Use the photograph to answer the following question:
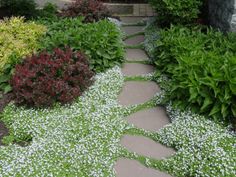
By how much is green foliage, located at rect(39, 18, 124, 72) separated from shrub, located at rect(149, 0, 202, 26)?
1.12 m

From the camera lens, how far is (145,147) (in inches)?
168

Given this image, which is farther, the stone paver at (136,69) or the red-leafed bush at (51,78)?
the stone paver at (136,69)

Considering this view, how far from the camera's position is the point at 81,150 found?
159 inches

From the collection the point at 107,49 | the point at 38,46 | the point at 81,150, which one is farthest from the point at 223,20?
the point at 81,150

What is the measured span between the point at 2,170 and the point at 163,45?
3.32 m

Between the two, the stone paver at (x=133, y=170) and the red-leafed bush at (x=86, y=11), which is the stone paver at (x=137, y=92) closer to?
the stone paver at (x=133, y=170)

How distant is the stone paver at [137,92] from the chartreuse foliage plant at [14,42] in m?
1.68

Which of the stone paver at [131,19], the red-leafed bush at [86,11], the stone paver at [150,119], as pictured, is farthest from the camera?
the stone paver at [131,19]

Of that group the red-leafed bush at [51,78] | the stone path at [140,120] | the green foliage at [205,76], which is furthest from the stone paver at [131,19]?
the red-leafed bush at [51,78]

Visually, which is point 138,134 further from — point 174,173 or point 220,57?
point 220,57

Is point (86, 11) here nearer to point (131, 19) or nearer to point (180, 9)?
point (131, 19)

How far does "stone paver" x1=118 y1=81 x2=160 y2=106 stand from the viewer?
523 centimetres

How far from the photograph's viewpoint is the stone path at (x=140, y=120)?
3.94 meters

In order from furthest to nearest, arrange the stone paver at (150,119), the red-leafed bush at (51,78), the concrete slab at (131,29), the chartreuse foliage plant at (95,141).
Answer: the concrete slab at (131,29)
the red-leafed bush at (51,78)
the stone paver at (150,119)
the chartreuse foliage plant at (95,141)
